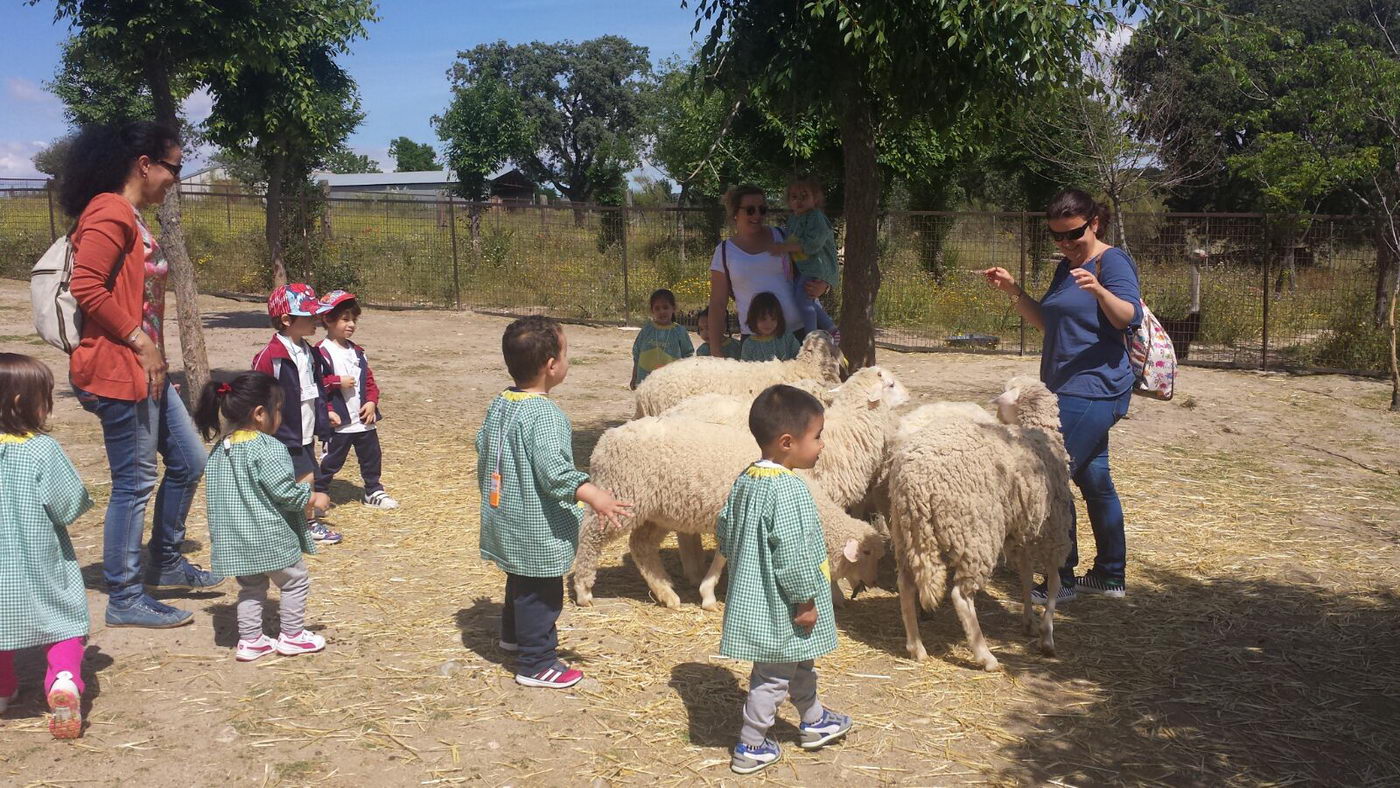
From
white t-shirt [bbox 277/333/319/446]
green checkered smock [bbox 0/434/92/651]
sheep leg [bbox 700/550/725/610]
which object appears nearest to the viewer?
green checkered smock [bbox 0/434/92/651]

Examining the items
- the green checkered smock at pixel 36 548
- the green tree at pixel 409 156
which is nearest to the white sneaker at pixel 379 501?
the green checkered smock at pixel 36 548

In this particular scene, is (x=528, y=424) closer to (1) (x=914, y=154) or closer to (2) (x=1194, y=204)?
(1) (x=914, y=154)

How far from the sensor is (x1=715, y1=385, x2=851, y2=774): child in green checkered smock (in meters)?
3.29

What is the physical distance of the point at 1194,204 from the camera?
97.9 ft

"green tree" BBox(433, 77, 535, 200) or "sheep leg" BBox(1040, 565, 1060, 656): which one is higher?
"green tree" BBox(433, 77, 535, 200)

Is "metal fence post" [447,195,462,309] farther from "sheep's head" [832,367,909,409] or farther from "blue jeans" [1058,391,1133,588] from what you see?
"blue jeans" [1058,391,1133,588]

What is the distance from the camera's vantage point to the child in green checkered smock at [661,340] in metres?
7.09

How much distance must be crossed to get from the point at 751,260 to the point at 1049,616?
9.29 ft

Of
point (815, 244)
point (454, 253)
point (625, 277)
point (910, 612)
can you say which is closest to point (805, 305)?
point (815, 244)

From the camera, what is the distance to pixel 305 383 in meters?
5.91

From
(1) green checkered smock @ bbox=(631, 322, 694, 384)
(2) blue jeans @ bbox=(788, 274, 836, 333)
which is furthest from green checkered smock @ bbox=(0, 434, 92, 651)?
(2) blue jeans @ bbox=(788, 274, 836, 333)

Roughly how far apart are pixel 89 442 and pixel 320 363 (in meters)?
3.27

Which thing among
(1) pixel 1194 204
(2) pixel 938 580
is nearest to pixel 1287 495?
(2) pixel 938 580

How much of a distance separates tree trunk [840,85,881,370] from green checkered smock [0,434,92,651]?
4.90 m
